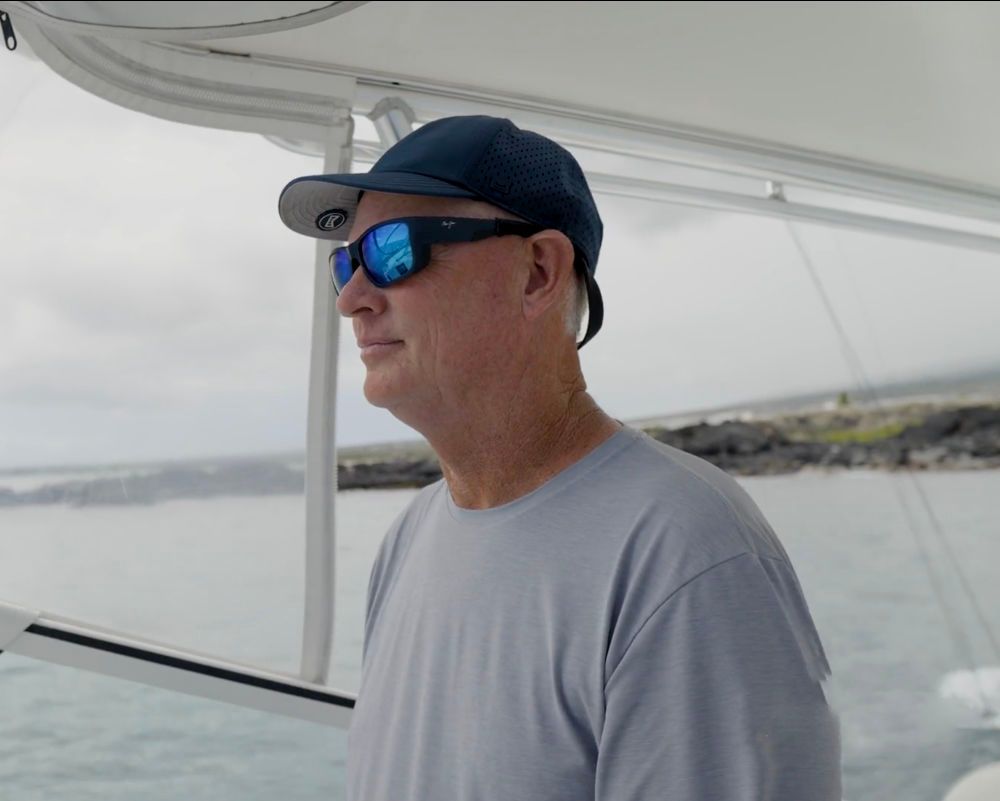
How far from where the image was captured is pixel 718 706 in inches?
43.4

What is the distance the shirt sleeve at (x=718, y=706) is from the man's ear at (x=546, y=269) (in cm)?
45

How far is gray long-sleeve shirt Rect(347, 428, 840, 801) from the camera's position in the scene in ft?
3.62

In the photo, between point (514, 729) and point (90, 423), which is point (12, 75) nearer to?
point (90, 423)

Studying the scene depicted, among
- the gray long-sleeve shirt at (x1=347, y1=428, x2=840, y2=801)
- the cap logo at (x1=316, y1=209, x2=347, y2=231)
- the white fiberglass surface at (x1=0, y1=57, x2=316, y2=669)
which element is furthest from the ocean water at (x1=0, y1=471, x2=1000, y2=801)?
the cap logo at (x1=316, y1=209, x2=347, y2=231)

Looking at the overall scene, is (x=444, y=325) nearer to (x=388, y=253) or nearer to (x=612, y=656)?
(x=388, y=253)

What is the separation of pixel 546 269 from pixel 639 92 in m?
1.43

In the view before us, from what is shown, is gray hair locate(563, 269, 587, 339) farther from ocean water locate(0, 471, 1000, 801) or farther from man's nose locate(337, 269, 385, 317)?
ocean water locate(0, 471, 1000, 801)

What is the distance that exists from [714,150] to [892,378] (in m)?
11.9

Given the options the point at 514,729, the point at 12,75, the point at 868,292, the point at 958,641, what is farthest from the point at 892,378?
the point at 514,729

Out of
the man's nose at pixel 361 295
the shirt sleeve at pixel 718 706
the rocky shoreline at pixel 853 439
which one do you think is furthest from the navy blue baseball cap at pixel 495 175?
the rocky shoreline at pixel 853 439

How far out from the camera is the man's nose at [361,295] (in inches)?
56.4

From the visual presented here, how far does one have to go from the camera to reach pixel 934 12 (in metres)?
2.23

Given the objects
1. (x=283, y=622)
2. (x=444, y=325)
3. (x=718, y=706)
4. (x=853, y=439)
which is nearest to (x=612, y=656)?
(x=718, y=706)

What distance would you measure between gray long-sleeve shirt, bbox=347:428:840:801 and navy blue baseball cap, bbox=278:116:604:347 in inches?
11.6
